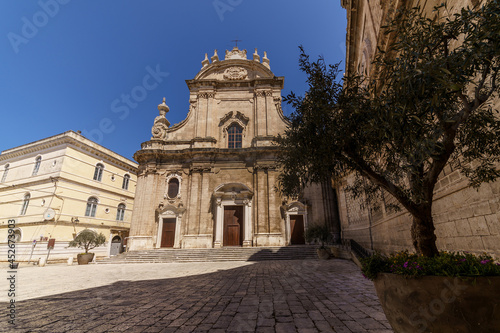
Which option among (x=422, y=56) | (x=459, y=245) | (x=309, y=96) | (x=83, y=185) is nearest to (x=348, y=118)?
(x=309, y=96)

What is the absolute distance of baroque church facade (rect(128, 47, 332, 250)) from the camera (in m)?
18.1

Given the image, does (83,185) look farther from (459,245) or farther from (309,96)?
(459,245)

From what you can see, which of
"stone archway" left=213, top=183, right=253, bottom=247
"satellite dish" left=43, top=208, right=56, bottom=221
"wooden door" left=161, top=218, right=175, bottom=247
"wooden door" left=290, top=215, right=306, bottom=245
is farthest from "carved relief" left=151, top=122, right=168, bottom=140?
"wooden door" left=290, top=215, right=306, bottom=245

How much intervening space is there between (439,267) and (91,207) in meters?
28.4

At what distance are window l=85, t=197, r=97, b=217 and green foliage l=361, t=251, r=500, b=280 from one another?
27309mm

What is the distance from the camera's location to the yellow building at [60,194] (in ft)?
65.9

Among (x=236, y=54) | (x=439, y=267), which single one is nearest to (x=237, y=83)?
(x=236, y=54)

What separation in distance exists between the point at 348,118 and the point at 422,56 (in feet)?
4.34

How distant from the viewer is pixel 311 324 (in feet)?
10.8

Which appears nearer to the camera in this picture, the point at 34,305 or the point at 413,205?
the point at 413,205

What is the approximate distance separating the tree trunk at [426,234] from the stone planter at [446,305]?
3.73 ft

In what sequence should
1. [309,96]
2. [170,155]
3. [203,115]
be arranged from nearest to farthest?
1. [309,96]
2. [170,155]
3. [203,115]

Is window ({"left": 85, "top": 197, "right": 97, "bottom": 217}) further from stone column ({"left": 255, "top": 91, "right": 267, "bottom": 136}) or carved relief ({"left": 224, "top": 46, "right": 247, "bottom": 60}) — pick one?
carved relief ({"left": 224, "top": 46, "right": 247, "bottom": 60})

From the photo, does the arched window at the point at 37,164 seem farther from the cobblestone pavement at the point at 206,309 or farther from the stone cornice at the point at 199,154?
the cobblestone pavement at the point at 206,309
